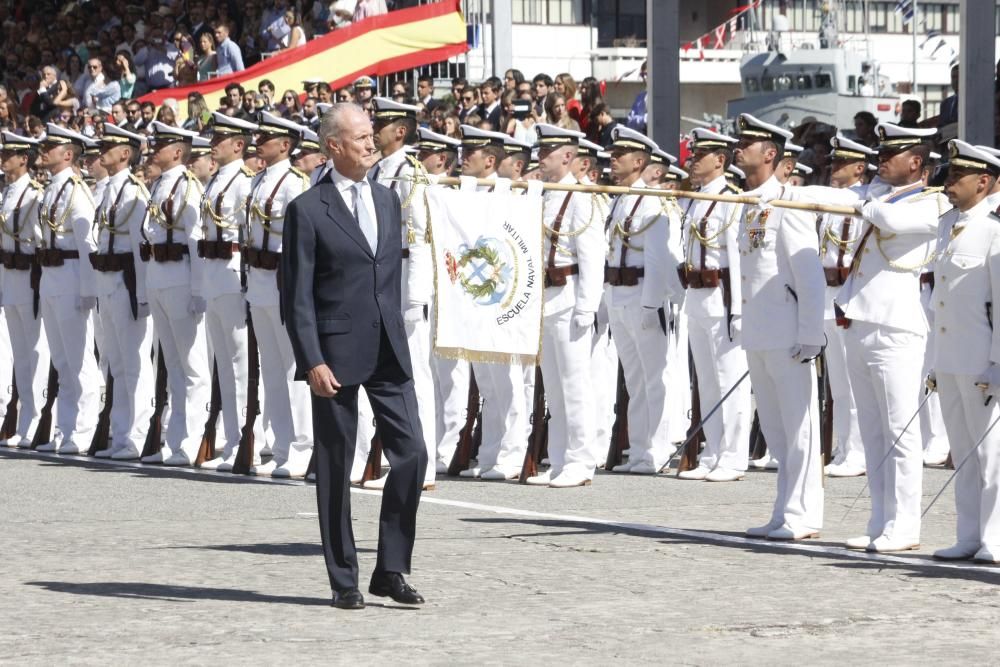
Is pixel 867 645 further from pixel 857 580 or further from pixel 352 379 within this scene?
pixel 352 379

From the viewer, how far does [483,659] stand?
7.20 meters

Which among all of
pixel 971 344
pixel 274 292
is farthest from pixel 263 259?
pixel 971 344

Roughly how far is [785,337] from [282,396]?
4.48 metres

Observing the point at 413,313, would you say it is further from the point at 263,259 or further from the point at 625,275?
the point at 625,275

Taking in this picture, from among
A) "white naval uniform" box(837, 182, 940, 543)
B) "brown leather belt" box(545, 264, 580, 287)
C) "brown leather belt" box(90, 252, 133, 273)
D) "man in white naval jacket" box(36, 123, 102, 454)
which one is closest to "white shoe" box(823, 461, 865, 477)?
"brown leather belt" box(545, 264, 580, 287)

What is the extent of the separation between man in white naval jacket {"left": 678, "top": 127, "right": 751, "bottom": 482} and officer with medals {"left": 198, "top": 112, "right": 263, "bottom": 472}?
120 inches

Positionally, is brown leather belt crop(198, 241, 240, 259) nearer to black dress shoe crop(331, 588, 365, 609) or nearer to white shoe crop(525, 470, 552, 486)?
white shoe crop(525, 470, 552, 486)

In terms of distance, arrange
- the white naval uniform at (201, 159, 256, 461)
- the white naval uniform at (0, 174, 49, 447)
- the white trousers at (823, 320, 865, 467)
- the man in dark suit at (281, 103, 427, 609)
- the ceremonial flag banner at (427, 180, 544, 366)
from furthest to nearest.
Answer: the white naval uniform at (0, 174, 49, 447) → the white naval uniform at (201, 159, 256, 461) → the white trousers at (823, 320, 865, 467) → the ceremonial flag banner at (427, 180, 544, 366) → the man in dark suit at (281, 103, 427, 609)

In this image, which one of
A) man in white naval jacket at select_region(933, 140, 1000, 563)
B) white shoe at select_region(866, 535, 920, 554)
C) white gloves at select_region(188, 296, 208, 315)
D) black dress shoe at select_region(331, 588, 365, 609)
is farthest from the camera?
white gloves at select_region(188, 296, 208, 315)

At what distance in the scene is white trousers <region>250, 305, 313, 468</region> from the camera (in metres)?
13.8

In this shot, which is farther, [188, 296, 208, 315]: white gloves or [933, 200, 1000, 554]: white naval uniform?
[188, 296, 208, 315]: white gloves

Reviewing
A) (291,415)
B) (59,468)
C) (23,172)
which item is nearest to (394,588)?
(291,415)

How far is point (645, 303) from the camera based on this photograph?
556 inches

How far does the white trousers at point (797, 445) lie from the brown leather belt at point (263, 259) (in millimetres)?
4175
